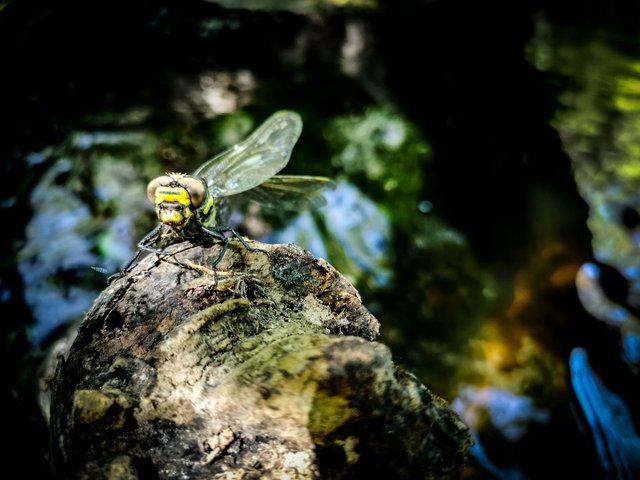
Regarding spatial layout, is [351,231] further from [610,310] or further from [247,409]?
[247,409]

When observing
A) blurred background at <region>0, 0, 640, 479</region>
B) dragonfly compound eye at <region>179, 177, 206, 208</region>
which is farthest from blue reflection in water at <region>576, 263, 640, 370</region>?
dragonfly compound eye at <region>179, 177, 206, 208</region>

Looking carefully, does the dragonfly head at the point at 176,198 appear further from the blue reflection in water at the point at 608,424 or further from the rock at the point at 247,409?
the blue reflection in water at the point at 608,424

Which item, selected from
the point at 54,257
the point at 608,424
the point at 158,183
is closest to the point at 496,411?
the point at 608,424

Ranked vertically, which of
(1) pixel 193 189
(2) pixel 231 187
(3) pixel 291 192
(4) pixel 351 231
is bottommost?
(4) pixel 351 231

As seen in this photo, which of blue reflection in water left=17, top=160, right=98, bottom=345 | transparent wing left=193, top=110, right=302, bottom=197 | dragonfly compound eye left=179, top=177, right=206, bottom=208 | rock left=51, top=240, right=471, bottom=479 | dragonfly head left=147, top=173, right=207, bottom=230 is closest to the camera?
rock left=51, top=240, right=471, bottom=479

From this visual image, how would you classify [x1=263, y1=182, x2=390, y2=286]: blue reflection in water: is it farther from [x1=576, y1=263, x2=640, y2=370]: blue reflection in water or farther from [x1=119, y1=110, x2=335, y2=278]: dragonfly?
[x1=576, y1=263, x2=640, y2=370]: blue reflection in water

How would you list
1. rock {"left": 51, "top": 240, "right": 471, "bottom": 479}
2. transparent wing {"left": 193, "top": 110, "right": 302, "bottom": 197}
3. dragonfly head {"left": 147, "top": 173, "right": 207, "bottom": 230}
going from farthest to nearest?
1. transparent wing {"left": 193, "top": 110, "right": 302, "bottom": 197}
2. dragonfly head {"left": 147, "top": 173, "right": 207, "bottom": 230}
3. rock {"left": 51, "top": 240, "right": 471, "bottom": 479}
